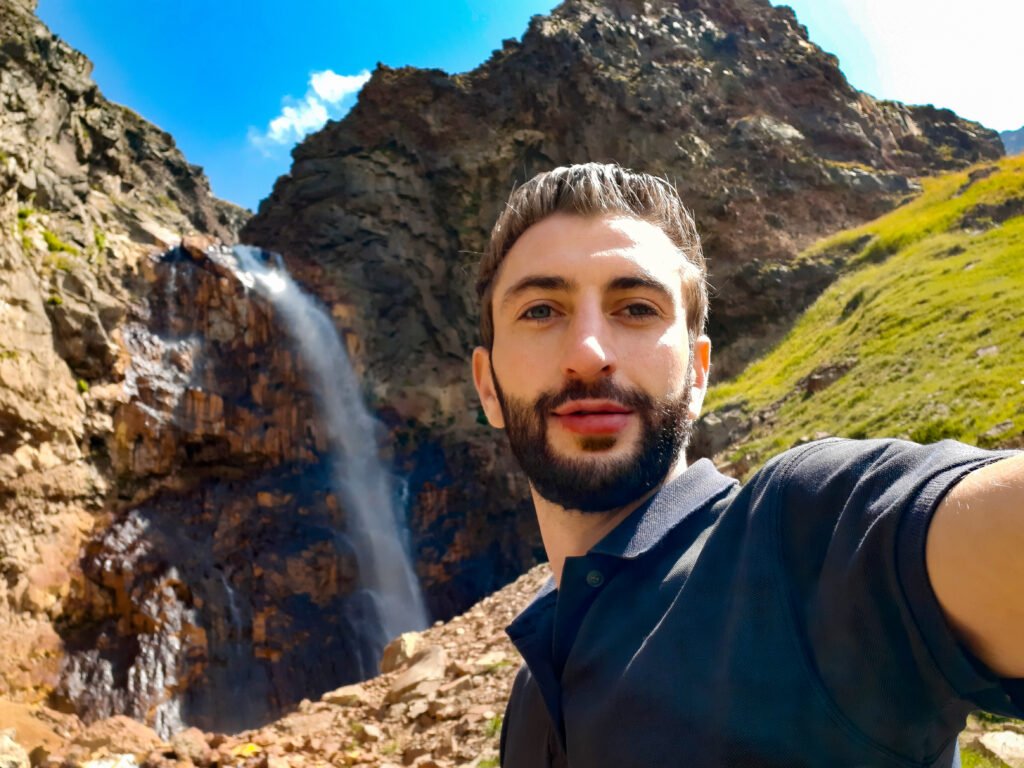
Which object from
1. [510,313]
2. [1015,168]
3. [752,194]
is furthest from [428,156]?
[510,313]

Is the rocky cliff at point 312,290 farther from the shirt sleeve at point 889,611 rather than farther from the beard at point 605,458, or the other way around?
the shirt sleeve at point 889,611

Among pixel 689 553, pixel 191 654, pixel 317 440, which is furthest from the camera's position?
Answer: pixel 317 440

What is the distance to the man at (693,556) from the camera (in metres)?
0.97

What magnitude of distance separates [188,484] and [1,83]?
14206 mm

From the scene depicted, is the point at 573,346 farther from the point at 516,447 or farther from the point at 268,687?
the point at 268,687

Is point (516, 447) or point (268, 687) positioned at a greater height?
point (268, 687)

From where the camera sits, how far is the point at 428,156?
33.9 m

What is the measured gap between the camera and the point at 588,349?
5.81ft

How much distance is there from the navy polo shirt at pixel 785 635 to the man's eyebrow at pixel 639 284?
0.64m

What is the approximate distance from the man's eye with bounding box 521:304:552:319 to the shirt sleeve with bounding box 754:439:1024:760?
1.00m

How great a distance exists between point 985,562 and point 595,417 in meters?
0.98

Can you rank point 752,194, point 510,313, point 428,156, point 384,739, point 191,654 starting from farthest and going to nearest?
point 428,156
point 752,194
point 191,654
point 384,739
point 510,313

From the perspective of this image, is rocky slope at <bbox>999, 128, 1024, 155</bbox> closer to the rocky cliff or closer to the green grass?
the rocky cliff

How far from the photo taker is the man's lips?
1.76 metres
